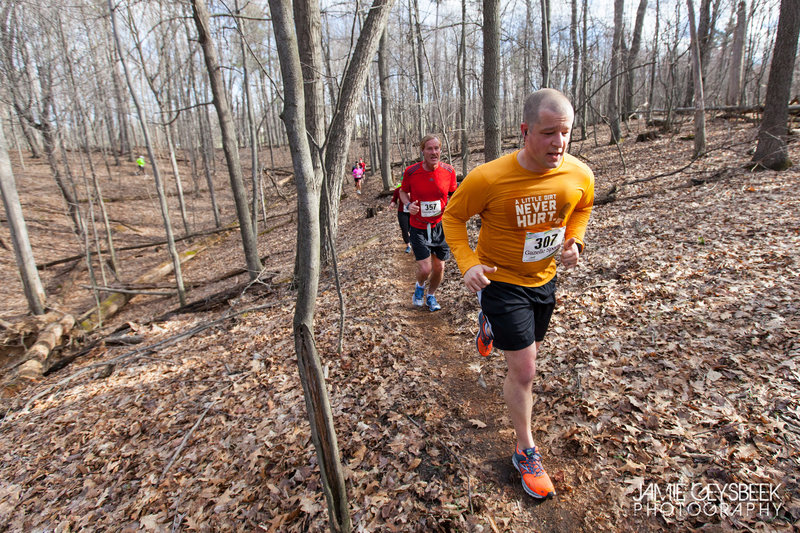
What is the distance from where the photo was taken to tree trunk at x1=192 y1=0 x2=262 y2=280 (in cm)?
686

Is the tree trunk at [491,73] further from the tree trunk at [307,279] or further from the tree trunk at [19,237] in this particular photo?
the tree trunk at [19,237]

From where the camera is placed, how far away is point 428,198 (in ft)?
15.9

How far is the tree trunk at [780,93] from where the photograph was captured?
6.99 metres

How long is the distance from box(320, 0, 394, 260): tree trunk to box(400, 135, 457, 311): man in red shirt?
1.11 meters

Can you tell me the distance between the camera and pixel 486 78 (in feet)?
21.7

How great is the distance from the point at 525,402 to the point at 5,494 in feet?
16.4

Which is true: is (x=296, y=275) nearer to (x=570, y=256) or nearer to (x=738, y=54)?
(x=570, y=256)

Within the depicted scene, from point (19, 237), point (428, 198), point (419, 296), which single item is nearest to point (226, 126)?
point (428, 198)

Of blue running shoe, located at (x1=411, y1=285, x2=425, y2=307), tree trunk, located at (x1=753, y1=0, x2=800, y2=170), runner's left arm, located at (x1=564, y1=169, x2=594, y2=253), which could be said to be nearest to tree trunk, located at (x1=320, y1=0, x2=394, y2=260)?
blue running shoe, located at (x1=411, y1=285, x2=425, y2=307)

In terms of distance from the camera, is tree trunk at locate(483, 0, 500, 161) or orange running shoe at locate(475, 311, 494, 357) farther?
tree trunk at locate(483, 0, 500, 161)

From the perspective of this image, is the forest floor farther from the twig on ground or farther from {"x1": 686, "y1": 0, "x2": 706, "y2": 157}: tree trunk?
{"x1": 686, "y1": 0, "x2": 706, "y2": 157}: tree trunk

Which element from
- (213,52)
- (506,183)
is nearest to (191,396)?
(506,183)

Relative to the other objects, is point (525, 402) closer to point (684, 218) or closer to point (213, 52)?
point (684, 218)

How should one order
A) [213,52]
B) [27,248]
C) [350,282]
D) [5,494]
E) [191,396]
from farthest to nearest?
[27,248] → [213,52] → [350,282] → [191,396] → [5,494]
